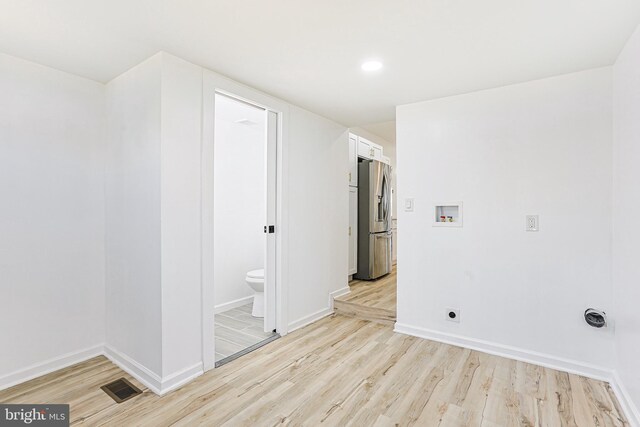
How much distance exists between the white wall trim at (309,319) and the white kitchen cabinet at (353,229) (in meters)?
1.14

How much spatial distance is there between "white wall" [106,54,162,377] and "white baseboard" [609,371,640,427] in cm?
289

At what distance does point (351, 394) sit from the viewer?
7.16ft

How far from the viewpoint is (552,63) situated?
234 cm

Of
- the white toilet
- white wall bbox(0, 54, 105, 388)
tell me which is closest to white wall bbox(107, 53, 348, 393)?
white wall bbox(0, 54, 105, 388)

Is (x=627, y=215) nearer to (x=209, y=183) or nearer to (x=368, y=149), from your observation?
(x=209, y=183)

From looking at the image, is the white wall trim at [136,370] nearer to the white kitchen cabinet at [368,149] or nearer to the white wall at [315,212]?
the white wall at [315,212]

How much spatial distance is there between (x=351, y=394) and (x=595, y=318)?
1.87 metres

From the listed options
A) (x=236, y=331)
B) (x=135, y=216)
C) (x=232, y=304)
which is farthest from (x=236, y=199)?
(x=135, y=216)

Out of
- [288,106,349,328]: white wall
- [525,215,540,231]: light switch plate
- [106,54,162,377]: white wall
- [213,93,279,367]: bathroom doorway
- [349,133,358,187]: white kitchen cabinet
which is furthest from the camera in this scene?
[349,133,358,187]: white kitchen cabinet

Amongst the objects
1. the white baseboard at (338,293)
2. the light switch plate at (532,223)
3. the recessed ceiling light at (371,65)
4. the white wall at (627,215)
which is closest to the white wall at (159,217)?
the recessed ceiling light at (371,65)

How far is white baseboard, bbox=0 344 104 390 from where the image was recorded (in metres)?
2.25

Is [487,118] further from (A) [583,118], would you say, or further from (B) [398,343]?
(B) [398,343]

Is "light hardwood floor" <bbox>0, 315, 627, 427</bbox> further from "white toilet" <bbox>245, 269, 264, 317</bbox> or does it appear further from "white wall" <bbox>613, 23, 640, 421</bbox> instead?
"white toilet" <bbox>245, 269, 264, 317</bbox>

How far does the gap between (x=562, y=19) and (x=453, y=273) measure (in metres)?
2.03
